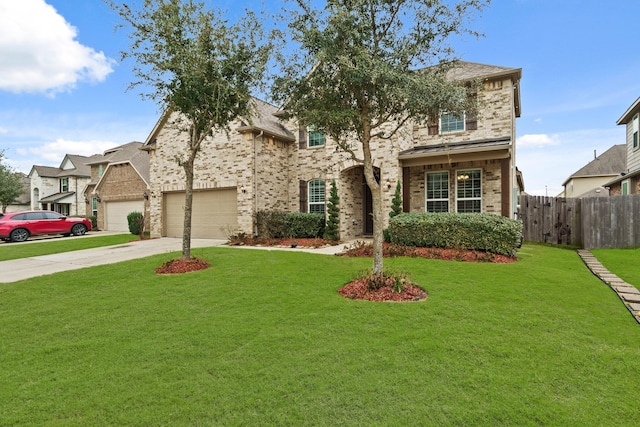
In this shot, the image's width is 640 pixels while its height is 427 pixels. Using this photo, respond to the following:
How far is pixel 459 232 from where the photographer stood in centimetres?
947

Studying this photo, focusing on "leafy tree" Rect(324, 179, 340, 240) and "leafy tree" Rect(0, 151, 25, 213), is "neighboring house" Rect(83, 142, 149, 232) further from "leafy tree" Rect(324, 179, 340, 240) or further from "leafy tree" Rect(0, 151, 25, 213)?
"leafy tree" Rect(324, 179, 340, 240)

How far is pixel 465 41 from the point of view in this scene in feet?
19.7

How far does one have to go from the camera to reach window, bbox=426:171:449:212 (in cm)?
1261

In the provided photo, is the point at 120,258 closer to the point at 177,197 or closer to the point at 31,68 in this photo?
the point at 177,197

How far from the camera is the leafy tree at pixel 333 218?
42.3 feet

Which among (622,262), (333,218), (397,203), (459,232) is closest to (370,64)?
(459,232)

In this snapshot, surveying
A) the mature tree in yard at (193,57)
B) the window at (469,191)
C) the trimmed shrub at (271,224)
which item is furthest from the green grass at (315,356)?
the trimmed shrub at (271,224)

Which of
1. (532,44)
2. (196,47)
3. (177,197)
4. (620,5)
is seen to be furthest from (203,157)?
(620,5)

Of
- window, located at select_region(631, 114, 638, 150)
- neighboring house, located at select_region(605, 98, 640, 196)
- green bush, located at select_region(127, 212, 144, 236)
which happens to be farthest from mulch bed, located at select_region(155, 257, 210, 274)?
window, located at select_region(631, 114, 638, 150)

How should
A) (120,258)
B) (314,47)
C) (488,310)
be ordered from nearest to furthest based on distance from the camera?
(488,310), (314,47), (120,258)

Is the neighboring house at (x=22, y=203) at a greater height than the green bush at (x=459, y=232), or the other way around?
the neighboring house at (x=22, y=203)

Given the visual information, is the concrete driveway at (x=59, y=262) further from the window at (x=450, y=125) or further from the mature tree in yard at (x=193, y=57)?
the window at (x=450, y=125)

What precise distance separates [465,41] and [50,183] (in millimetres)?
41755

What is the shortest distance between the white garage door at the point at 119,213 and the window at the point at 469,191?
18713mm
